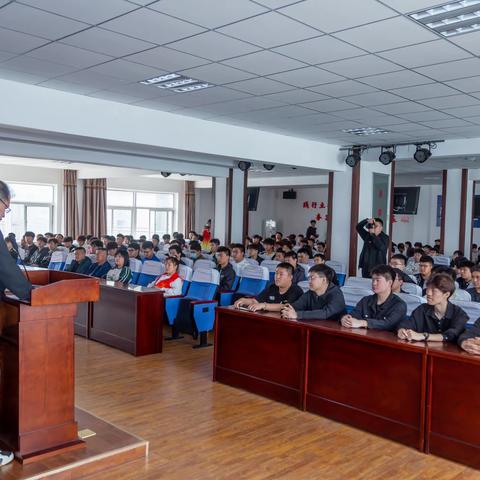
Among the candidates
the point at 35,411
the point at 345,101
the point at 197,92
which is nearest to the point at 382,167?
the point at 345,101

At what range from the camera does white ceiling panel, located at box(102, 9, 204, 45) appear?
159 inches

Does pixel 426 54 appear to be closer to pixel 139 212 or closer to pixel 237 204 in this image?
pixel 237 204

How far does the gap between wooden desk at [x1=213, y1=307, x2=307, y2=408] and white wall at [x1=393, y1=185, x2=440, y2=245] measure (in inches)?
535

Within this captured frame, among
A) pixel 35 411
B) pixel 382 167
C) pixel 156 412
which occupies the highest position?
pixel 382 167

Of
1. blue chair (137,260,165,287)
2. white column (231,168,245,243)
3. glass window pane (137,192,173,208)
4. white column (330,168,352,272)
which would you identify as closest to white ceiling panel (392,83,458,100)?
blue chair (137,260,165,287)

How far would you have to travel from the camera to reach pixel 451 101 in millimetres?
6410

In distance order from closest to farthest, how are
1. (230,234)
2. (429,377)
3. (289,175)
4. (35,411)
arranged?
(35,411), (429,377), (230,234), (289,175)

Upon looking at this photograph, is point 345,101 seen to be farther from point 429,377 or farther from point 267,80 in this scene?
point 429,377

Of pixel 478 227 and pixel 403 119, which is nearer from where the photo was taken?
pixel 403 119

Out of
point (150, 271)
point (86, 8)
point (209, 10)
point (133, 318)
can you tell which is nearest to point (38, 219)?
point (150, 271)

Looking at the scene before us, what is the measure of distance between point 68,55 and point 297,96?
258 centimetres

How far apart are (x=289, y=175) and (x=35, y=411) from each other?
13.6m

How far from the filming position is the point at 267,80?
5707 millimetres

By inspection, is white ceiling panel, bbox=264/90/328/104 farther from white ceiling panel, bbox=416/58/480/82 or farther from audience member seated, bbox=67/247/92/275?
audience member seated, bbox=67/247/92/275
